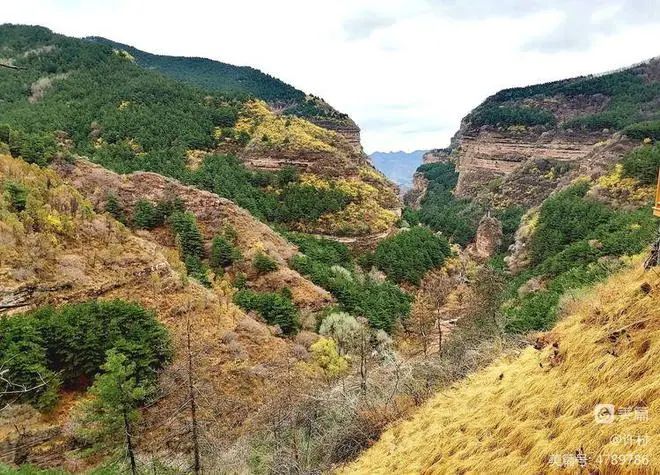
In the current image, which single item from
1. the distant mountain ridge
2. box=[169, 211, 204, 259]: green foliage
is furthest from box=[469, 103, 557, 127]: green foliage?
→ box=[169, 211, 204, 259]: green foliage

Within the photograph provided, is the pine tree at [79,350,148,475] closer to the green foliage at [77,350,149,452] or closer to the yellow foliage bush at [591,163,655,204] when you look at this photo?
the green foliage at [77,350,149,452]

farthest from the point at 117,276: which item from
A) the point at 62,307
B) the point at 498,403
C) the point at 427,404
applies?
the point at 498,403

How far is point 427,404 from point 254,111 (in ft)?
185

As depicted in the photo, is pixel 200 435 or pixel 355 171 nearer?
pixel 200 435

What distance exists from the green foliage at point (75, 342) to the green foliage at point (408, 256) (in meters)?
26.1

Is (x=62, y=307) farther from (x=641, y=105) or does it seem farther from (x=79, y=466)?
(x=641, y=105)

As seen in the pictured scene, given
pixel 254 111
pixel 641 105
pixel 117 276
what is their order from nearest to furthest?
pixel 117 276 < pixel 254 111 < pixel 641 105

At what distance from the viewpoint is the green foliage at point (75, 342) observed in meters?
13.5

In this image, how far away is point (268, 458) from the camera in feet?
40.8

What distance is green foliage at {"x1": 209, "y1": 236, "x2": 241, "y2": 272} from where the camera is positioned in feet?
89.9

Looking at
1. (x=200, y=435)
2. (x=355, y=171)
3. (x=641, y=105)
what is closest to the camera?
(x=200, y=435)

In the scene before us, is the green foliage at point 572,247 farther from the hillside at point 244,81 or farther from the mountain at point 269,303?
the hillside at point 244,81

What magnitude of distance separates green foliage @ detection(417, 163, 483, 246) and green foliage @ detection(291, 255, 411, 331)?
34.7 meters

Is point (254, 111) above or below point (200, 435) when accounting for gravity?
above
